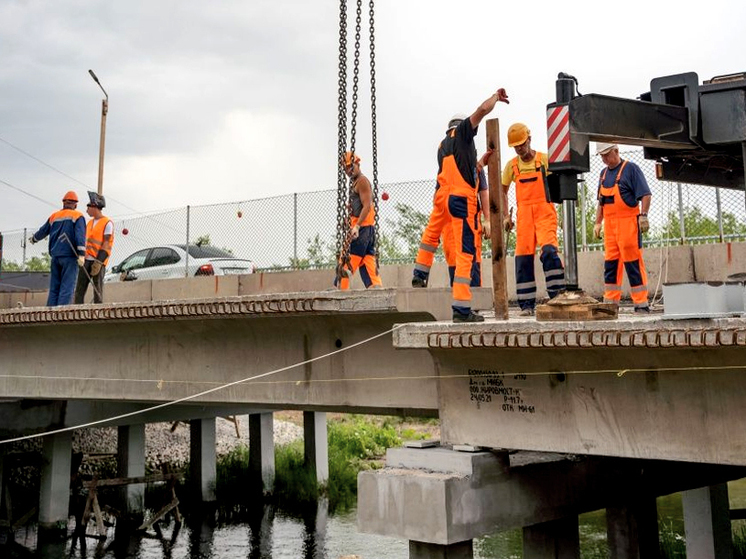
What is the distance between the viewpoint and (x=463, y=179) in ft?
25.2

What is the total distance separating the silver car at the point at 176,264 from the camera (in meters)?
18.2

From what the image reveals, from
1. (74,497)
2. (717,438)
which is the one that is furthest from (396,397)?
(74,497)

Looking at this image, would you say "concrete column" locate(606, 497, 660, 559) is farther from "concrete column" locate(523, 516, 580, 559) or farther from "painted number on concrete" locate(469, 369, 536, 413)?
"painted number on concrete" locate(469, 369, 536, 413)

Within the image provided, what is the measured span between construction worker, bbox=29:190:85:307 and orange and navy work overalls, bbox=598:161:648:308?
7237mm

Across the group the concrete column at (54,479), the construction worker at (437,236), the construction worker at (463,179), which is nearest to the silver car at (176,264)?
the concrete column at (54,479)

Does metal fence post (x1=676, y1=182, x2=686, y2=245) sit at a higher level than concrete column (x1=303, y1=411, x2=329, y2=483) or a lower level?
higher

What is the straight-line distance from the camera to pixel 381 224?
15250 mm

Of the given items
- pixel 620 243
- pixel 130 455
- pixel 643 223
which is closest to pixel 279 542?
pixel 130 455

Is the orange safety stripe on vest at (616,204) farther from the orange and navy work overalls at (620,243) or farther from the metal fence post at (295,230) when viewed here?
the metal fence post at (295,230)

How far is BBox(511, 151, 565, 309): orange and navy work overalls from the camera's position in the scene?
9.08 m

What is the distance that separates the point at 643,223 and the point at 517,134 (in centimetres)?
172

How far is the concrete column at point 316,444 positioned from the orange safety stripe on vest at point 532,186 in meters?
13.9

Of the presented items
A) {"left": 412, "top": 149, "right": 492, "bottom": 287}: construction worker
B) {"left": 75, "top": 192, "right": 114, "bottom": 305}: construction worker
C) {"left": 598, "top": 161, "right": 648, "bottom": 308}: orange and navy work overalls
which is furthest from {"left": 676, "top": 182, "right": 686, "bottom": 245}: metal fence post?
{"left": 75, "top": 192, "right": 114, "bottom": 305}: construction worker

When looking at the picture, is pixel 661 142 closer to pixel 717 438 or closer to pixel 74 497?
pixel 717 438
